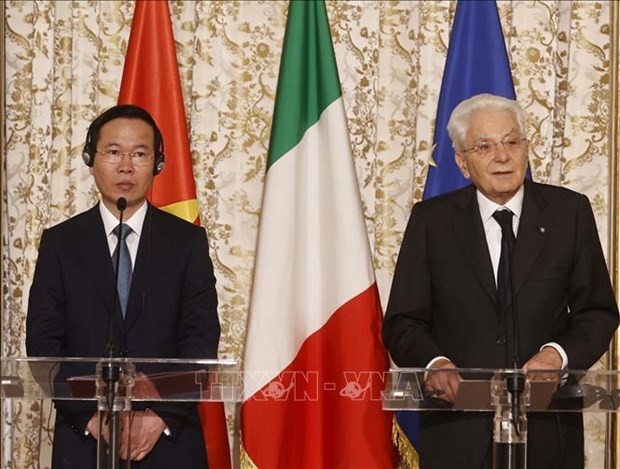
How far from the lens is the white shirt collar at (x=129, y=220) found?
353 cm

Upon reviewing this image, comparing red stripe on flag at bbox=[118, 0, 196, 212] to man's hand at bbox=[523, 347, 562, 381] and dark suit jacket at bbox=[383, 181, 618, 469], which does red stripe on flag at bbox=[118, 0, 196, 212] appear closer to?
dark suit jacket at bbox=[383, 181, 618, 469]

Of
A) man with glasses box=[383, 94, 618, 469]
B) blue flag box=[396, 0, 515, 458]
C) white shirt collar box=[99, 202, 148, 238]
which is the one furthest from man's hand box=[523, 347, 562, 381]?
blue flag box=[396, 0, 515, 458]

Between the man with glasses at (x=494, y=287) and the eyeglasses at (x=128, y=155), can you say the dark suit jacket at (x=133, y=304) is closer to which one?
the eyeglasses at (x=128, y=155)

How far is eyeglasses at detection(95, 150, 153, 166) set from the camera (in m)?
3.56

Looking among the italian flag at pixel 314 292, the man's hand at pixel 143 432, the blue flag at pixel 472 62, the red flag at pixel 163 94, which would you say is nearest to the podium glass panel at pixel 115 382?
the man's hand at pixel 143 432

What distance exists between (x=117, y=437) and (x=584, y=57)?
2.83m

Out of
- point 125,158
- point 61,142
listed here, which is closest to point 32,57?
point 61,142

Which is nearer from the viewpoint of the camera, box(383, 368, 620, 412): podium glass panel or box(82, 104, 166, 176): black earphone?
box(383, 368, 620, 412): podium glass panel

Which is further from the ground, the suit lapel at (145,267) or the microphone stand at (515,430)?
the suit lapel at (145,267)

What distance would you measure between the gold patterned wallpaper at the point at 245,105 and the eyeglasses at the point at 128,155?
4.27 feet

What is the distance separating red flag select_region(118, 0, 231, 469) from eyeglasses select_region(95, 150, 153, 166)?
0.98 meters

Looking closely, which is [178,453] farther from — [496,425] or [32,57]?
[32,57]

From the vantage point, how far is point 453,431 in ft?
10.6

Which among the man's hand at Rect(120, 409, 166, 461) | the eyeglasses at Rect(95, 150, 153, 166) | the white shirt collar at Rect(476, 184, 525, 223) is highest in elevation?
the eyeglasses at Rect(95, 150, 153, 166)
